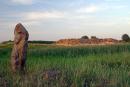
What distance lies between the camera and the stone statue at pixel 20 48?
1588cm

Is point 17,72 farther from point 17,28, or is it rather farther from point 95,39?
point 95,39

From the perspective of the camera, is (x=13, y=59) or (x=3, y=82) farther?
(x=13, y=59)

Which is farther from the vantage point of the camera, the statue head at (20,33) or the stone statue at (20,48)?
the statue head at (20,33)

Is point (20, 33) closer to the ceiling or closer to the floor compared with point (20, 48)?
closer to the ceiling

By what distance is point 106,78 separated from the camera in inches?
479

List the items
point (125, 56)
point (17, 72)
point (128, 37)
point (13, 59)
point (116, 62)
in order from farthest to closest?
point (128, 37)
point (125, 56)
point (116, 62)
point (13, 59)
point (17, 72)

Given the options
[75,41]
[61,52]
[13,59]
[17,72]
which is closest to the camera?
[17,72]

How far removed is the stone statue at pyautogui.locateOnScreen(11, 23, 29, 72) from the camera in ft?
52.1

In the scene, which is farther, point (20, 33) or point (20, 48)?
point (20, 33)

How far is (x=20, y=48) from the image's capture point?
16094 mm

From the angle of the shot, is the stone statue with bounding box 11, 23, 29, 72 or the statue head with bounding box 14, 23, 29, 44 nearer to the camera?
the stone statue with bounding box 11, 23, 29, 72

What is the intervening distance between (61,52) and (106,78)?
17861mm

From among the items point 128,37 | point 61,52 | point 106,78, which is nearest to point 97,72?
point 106,78

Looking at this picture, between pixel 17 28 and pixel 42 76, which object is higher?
pixel 17 28
